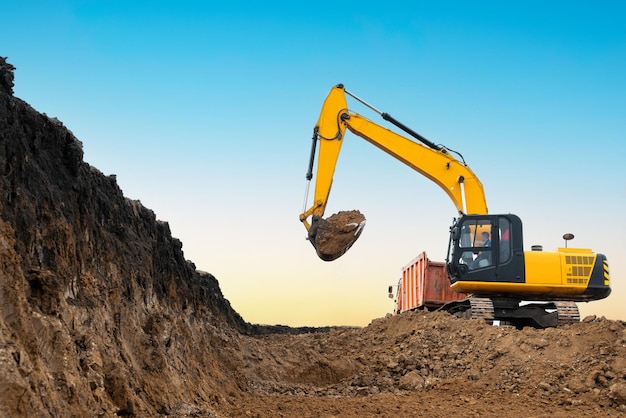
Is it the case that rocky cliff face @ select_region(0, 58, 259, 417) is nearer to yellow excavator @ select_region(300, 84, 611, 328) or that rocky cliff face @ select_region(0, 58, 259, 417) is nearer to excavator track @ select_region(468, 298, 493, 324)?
yellow excavator @ select_region(300, 84, 611, 328)

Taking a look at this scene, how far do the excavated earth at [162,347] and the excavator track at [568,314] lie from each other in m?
0.70

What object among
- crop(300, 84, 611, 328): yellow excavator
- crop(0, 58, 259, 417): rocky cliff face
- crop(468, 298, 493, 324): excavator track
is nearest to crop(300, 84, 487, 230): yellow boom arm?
crop(300, 84, 611, 328): yellow excavator

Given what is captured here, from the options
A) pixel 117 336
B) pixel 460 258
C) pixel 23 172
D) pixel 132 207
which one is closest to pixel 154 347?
pixel 117 336

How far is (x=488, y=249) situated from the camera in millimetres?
15195

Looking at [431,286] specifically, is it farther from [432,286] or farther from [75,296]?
[75,296]

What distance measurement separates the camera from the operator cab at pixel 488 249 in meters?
15.1

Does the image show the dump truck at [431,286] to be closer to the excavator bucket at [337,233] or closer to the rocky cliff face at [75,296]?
the excavator bucket at [337,233]

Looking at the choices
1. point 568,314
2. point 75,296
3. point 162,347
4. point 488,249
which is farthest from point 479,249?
point 75,296

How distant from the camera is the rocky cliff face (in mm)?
5324

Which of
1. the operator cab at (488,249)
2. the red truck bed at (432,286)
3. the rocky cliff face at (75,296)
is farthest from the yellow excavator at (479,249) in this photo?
the rocky cliff face at (75,296)

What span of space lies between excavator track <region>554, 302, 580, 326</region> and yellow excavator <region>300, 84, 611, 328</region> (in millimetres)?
24

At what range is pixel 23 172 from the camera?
7242mm

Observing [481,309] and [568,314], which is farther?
[568,314]

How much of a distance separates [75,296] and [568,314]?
1205cm
